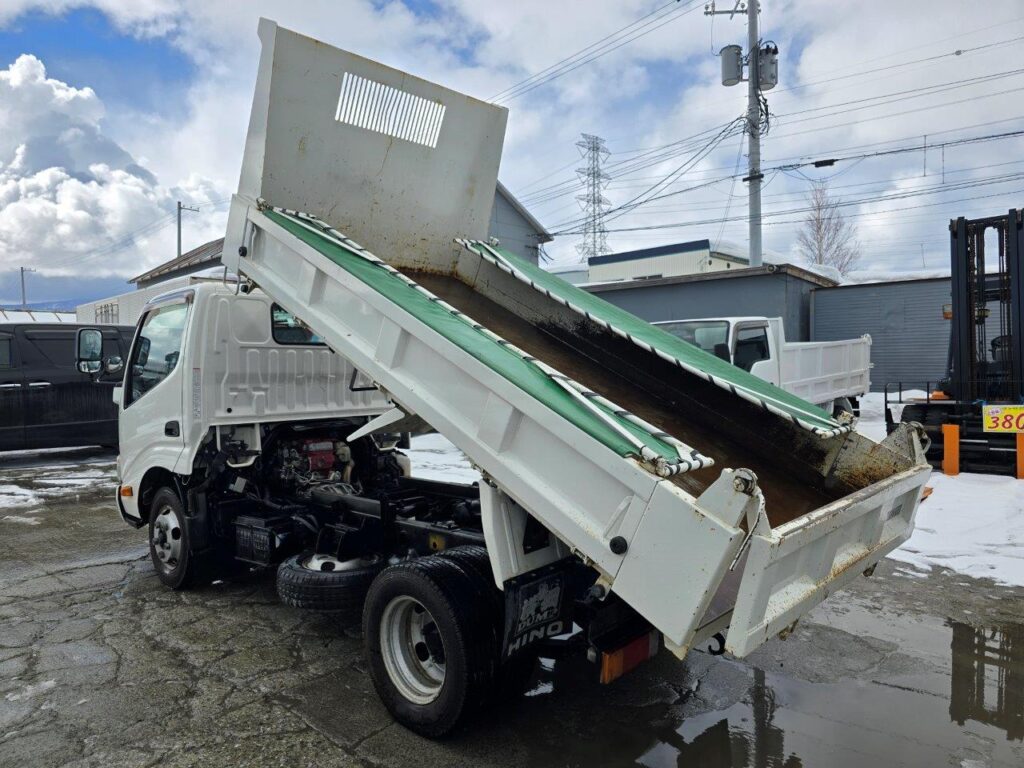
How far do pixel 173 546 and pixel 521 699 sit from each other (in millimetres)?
3058

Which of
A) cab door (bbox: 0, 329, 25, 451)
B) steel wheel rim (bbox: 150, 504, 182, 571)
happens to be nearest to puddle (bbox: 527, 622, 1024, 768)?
steel wheel rim (bbox: 150, 504, 182, 571)

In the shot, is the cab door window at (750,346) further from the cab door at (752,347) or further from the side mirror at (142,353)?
the side mirror at (142,353)

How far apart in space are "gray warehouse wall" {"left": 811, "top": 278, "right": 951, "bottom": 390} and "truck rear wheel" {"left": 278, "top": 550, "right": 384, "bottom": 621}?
18.3 m

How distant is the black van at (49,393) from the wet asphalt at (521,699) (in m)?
7.03

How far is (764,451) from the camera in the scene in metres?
4.04

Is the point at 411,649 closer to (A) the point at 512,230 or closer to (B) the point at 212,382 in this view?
(B) the point at 212,382

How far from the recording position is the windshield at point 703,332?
10539 millimetres

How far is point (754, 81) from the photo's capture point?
65.1 feet

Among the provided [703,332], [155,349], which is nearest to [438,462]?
[703,332]

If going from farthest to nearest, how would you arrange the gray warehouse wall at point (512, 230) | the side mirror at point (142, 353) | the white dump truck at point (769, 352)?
the gray warehouse wall at point (512, 230) < the white dump truck at point (769, 352) < the side mirror at point (142, 353)

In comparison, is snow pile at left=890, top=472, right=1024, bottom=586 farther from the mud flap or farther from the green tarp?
the mud flap

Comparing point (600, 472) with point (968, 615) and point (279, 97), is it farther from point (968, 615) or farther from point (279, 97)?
point (968, 615)

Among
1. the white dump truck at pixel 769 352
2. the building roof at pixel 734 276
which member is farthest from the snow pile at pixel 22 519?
the building roof at pixel 734 276

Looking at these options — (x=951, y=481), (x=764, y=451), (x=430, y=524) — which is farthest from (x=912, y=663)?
(x=951, y=481)
